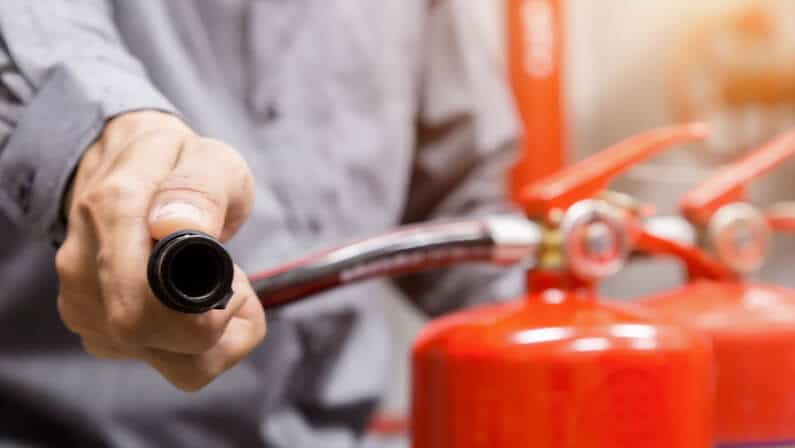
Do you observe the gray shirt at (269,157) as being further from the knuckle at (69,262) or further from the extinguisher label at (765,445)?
the extinguisher label at (765,445)

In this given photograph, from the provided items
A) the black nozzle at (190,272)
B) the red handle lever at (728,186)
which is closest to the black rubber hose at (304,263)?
the black nozzle at (190,272)

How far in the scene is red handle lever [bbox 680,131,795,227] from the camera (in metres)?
0.41

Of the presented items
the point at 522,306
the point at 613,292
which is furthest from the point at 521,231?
the point at 613,292

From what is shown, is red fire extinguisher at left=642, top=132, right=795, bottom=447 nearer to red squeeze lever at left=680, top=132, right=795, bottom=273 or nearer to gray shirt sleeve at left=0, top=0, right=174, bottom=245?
red squeeze lever at left=680, top=132, right=795, bottom=273

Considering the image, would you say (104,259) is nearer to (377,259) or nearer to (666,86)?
(377,259)

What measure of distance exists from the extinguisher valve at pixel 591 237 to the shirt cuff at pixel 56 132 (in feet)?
0.51

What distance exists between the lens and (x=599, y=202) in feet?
1.10

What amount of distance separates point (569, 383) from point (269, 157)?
0.16 m

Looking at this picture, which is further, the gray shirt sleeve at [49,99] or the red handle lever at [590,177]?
the red handle lever at [590,177]

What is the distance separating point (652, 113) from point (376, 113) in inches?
9.5

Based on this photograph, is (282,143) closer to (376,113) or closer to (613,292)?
(376,113)

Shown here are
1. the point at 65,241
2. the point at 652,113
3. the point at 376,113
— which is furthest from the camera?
the point at 652,113

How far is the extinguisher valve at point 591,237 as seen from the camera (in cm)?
32

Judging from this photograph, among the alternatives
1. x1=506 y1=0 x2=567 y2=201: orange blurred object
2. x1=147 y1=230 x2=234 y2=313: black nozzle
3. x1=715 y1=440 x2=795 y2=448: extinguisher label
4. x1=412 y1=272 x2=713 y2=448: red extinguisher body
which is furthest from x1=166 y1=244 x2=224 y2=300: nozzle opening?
x1=506 y1=0 x2=567 y2=201: orange blurred object
